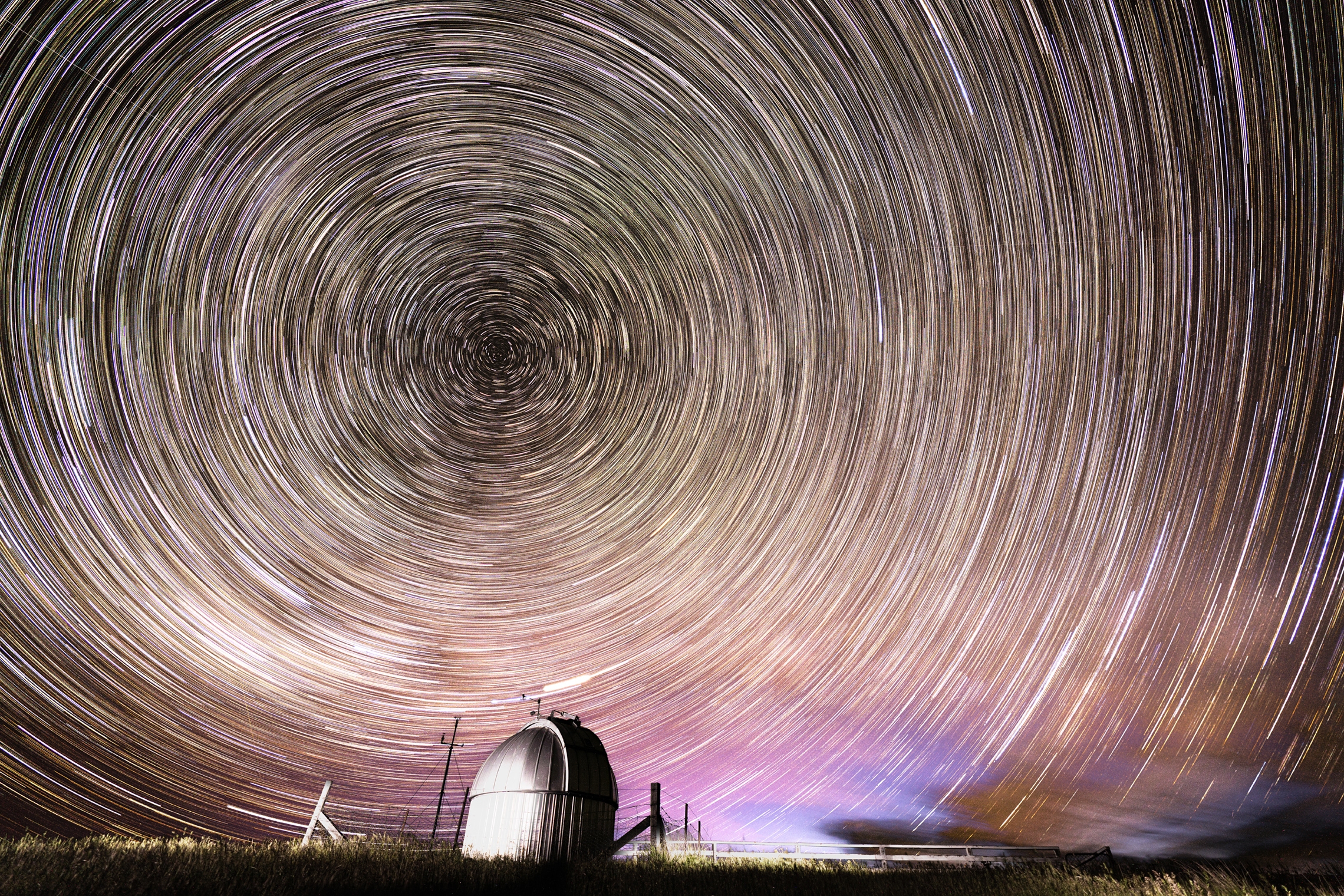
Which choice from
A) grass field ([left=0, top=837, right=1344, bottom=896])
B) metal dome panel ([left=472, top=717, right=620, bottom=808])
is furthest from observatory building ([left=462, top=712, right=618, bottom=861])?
grass field ([left=0, top=837, right=1344, bottom=896])

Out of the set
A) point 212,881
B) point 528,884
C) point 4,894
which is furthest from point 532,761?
point 4,894

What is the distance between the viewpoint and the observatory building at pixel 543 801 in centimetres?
1711

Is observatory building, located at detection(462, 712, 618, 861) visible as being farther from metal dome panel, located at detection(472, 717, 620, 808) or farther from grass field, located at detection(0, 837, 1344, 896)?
grass field, located at detection(0, 837, 1344, 896)

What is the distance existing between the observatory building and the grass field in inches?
249

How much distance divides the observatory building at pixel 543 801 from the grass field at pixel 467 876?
634 centimetres

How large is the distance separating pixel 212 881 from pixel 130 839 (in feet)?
18.1

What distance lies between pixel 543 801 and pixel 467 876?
981cm

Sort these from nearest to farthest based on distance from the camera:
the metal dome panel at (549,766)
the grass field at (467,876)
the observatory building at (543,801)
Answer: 1. the grass field at (467,876)
2. the observatory building at (543,801)
3. the metal dome panel at (549,766)

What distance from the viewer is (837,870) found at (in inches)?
454

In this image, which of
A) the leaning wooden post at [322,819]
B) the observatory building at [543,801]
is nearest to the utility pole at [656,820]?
the observatory building at [543,801]

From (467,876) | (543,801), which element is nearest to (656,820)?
(543,801)

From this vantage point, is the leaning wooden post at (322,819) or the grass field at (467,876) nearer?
the grass field at (467,876)

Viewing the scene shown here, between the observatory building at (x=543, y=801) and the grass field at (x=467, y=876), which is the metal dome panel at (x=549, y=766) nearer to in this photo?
the observatory building at (x=543, y=801)

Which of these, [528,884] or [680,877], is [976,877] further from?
[528,884]
